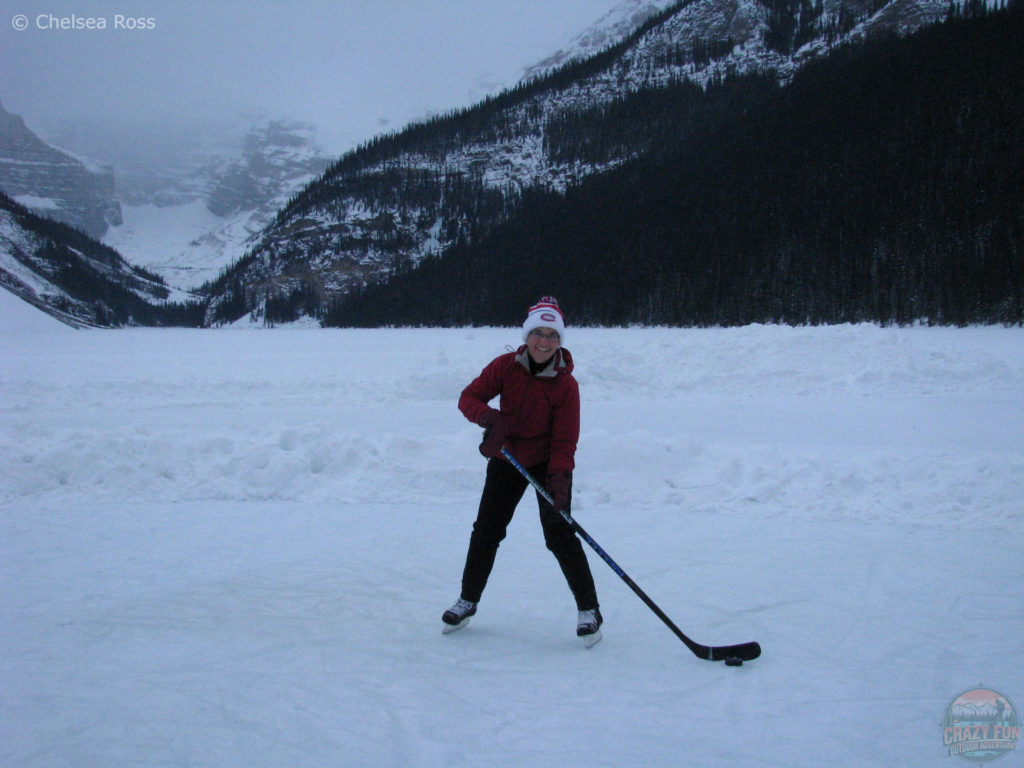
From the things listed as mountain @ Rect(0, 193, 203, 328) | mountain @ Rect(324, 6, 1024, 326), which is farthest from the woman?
mountain @ Rect(0, 193, 203, 328)

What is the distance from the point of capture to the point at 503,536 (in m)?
3.51

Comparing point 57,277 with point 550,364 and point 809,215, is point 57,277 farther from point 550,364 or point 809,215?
point 550,364

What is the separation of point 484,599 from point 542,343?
187 cm

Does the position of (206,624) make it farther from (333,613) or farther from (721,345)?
(721,345)

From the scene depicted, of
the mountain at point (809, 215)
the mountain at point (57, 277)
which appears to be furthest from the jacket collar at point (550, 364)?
the mountain at point (57, 277)

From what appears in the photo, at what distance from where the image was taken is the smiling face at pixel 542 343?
10.8 feet

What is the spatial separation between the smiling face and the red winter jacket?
0.16ft

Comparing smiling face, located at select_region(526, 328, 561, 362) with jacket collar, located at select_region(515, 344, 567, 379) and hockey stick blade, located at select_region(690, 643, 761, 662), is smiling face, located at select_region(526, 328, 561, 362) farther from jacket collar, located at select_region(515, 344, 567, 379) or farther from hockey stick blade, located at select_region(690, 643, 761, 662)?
hockey stick blade, located at select_region(690, 643, 761, 662)

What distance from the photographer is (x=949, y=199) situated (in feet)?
174

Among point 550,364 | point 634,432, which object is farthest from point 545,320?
point 634,432

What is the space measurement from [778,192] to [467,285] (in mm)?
46495

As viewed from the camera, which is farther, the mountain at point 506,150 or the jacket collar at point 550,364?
the mountain at point 506,150

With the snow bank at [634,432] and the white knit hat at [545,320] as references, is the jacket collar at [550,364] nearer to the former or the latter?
the white knit hat at [545,320]

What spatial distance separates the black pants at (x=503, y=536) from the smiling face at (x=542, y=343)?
2.11ft
